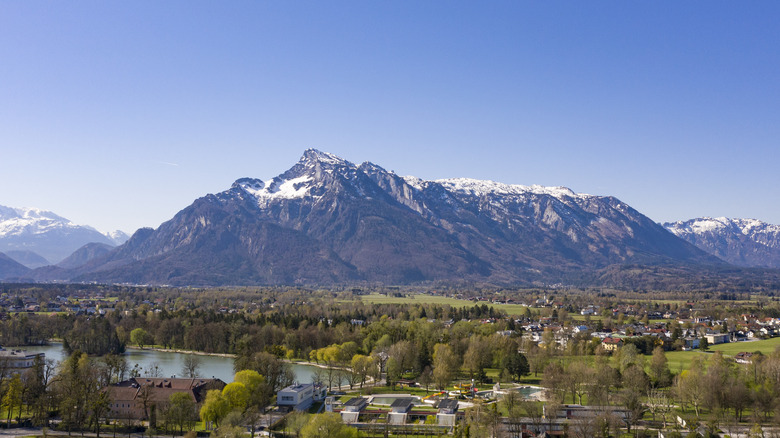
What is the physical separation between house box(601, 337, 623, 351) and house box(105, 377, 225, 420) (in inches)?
1877

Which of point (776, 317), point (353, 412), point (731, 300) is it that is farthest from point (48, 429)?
point (731, 300)

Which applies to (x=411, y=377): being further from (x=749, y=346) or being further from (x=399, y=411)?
(x=749, y=346)

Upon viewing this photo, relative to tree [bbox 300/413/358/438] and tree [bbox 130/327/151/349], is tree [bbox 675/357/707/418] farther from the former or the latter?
tree [bbox 130/327/151/349]

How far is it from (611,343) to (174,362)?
52.5 m

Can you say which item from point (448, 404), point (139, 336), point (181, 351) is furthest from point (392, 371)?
point (139, 336)

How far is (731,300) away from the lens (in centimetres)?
15812

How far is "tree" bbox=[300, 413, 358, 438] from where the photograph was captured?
37406mm

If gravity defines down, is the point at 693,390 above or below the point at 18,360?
above

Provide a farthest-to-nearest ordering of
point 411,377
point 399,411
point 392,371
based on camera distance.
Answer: point 411,377 < point 392,371 < point 399,411

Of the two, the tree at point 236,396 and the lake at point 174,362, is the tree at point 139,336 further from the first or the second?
the tree at point 236,396

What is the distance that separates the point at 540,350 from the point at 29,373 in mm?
49754

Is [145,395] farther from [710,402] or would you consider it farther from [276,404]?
[710,402]

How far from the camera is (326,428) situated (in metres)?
37.6

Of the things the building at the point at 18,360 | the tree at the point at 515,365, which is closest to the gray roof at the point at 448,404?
the tree at the point at 515,365
